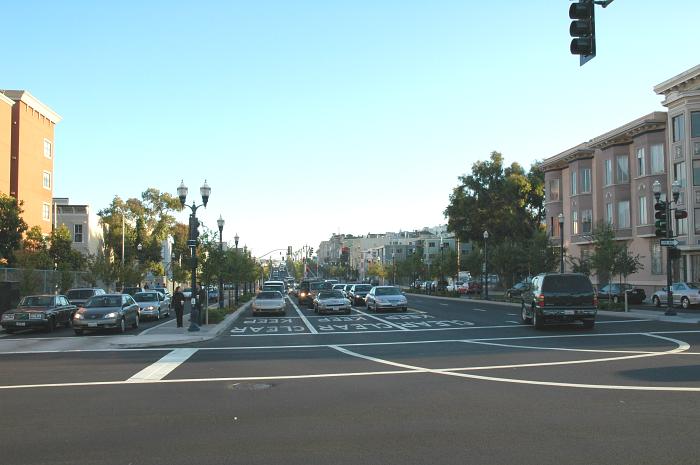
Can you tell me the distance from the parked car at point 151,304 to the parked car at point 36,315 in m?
5.97

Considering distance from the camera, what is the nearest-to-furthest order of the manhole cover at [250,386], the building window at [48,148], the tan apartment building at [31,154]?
1. the manhole cover at [250,386]
2. the tan apartment building at [31,154]
3. the building window at [48,148]

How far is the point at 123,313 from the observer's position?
24.1 m

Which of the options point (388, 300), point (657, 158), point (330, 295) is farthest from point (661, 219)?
point (657, 158)

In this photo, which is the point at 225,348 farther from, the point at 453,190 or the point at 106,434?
the point at 453,190

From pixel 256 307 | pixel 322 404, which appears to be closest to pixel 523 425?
pixel 322 404

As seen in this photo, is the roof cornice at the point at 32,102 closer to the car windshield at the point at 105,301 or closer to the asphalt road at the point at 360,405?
the car windshield at the point at 105,301

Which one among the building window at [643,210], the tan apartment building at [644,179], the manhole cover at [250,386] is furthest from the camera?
the building window at [643,210]

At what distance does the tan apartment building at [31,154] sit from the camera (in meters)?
46.9

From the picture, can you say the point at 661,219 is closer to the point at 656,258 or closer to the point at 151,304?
the point at 656,258

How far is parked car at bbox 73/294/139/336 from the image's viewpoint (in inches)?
914

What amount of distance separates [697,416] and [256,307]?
2849 centimetres

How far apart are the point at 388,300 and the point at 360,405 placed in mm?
25799

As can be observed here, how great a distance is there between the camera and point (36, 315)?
24.3 meters

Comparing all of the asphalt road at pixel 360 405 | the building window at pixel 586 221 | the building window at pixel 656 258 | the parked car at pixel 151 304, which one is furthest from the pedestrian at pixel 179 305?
the building window at pixel 586 221
